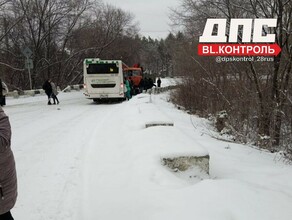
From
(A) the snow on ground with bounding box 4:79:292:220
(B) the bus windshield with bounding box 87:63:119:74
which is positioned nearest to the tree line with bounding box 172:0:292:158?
(A) the snow on ground with bounding box 4:79:292:220

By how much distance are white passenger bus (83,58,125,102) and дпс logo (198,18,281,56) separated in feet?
30.1

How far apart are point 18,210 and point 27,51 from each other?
22131 millimetres

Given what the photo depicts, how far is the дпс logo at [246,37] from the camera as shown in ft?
35.1

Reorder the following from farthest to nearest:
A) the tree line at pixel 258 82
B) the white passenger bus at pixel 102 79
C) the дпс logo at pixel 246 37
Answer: the white passenger bus at pixel 102 79 < the дпс logo at pixel 246 37 < the tree line at pixel 258 82

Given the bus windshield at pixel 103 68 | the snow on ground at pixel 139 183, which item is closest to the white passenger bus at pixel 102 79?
the bus windshield at pixel 103 68

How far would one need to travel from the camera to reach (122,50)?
5234 cm

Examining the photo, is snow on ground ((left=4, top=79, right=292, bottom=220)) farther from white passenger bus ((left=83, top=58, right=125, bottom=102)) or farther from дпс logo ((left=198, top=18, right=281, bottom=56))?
white passenger bus ((left=83, top=58, right=125, bottom=102))

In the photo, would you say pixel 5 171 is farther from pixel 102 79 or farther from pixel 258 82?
pixel 102 79

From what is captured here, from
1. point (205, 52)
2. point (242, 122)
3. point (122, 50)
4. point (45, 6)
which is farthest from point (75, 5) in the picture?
point (242, 122)

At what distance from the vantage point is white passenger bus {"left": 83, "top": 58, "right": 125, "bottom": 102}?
2109cm

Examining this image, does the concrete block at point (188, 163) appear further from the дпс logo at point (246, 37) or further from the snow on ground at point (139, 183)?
the дпс logo at point (246, 37)

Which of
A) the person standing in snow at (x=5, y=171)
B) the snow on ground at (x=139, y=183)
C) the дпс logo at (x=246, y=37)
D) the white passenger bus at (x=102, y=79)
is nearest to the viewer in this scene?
the person standing in snow at (x=5, y=171)

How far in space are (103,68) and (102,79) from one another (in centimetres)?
78

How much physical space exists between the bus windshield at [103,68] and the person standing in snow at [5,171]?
735 inches
